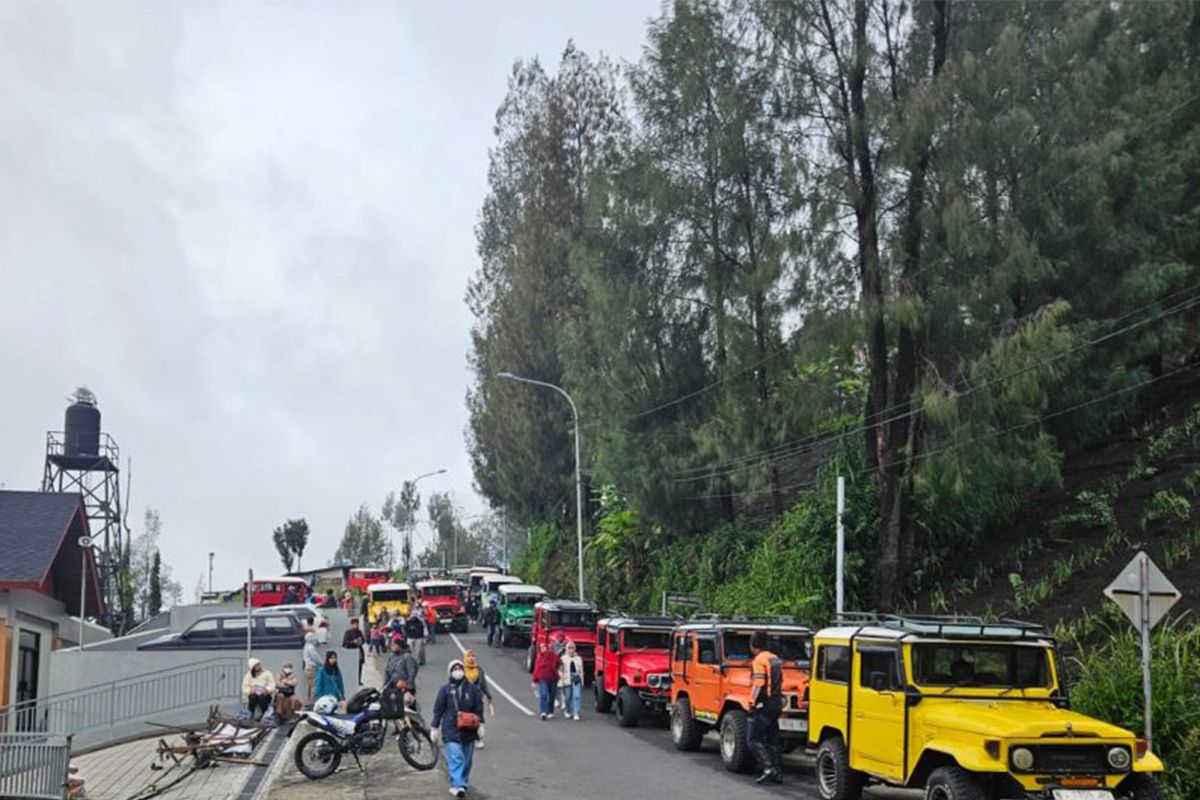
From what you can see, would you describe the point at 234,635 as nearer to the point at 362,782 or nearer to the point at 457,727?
the point at 362,782

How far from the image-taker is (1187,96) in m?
29.0

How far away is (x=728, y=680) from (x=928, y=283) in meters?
10.4

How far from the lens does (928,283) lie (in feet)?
82.7

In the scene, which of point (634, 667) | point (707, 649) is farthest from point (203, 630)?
point (707, 649)

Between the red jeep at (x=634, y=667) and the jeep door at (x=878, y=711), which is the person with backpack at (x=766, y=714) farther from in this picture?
the red jeep at (x=634, y=667)

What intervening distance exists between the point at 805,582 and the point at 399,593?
22803 mm

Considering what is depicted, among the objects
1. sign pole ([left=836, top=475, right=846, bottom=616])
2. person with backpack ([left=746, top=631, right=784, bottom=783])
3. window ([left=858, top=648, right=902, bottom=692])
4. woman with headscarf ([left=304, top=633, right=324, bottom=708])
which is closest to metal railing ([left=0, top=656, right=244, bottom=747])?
woman with headscarf ([left=304, top=633, right=324, bottom=708])

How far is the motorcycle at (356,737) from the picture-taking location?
1736cm

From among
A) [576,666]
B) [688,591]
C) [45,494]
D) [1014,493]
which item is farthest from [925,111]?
[45,494]

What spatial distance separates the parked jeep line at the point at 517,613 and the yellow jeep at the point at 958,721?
2791 centimetres

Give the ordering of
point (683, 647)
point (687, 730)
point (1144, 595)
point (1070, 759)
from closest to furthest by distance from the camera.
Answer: point (1070, 759) → point (1144, 595) → point (687, 730) → point (683, 647)

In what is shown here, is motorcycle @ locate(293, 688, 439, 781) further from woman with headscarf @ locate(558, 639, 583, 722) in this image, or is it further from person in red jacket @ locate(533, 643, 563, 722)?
woman with headscarf @ locate(558, 639, 583, 722)

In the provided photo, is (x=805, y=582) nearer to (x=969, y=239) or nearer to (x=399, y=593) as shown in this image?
(x=969, y=239)

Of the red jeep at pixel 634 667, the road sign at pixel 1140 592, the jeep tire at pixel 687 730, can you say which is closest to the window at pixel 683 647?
the jeep tire at pixel 687 730
